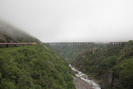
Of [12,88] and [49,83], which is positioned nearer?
[12,88]

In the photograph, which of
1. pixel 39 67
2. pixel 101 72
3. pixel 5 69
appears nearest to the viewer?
pixel 5 69

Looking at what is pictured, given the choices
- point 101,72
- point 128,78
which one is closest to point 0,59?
point 128,78

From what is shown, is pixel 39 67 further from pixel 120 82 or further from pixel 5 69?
pixel 120 82

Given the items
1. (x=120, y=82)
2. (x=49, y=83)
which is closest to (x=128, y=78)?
(x=120, y=82)

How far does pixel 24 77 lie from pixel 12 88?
10.2 ft

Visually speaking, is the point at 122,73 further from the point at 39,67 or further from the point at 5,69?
the point at 5,69

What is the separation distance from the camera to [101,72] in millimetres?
83438

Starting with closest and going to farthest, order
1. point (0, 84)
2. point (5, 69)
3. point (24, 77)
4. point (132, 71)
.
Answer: point (0, 84)
point (5, 69)
point (24, 77)
point (132, 71)

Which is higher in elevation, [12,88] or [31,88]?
[12,88]

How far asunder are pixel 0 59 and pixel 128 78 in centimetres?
4844

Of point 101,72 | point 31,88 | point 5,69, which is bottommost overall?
point 101,72

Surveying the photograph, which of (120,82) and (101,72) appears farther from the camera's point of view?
(101,72)

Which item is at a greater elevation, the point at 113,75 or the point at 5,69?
the point at 5,69

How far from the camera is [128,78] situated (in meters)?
44.5
